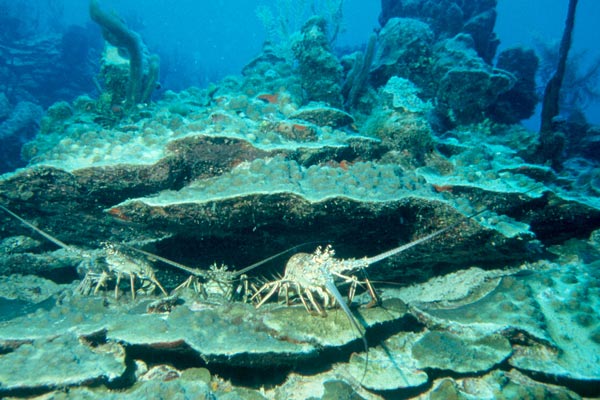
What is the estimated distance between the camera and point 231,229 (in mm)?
2836

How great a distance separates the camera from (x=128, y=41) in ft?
15.9

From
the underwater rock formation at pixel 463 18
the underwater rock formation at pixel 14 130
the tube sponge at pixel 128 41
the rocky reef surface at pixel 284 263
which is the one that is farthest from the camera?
the underwater rock formation at pixel 463 18

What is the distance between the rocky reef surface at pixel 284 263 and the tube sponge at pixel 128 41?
1.75 meters

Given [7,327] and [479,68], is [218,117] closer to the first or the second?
[7,327]

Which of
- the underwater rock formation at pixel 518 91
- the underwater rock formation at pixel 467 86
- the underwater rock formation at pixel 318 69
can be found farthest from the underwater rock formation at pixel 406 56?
the underwater rock formation at pixel 518 91

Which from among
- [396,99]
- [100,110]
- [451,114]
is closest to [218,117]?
[396,99]

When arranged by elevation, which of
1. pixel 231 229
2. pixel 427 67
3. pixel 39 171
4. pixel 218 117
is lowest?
pixel 231 229

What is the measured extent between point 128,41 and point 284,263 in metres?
4.27

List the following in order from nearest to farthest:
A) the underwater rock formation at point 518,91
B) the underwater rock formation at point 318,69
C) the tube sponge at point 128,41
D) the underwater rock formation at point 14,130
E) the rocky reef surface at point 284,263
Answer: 1. the rocky reef surface at point 284,263
2. the tube sponge at point 128,41
3. the underwater rock formation at point 318,69
4. the underwater rock formation at point 518,91
5. the underwater rock formation at point 14,130

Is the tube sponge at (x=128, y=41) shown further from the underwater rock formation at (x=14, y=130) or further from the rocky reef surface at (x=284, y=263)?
the underwater rock formation at (x=14, y=130)

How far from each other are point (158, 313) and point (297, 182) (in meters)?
1.54

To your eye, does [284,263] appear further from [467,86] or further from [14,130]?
[14,130]

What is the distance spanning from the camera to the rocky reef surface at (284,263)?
6.93 feet

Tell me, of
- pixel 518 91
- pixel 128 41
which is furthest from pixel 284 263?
pixel 518 91
